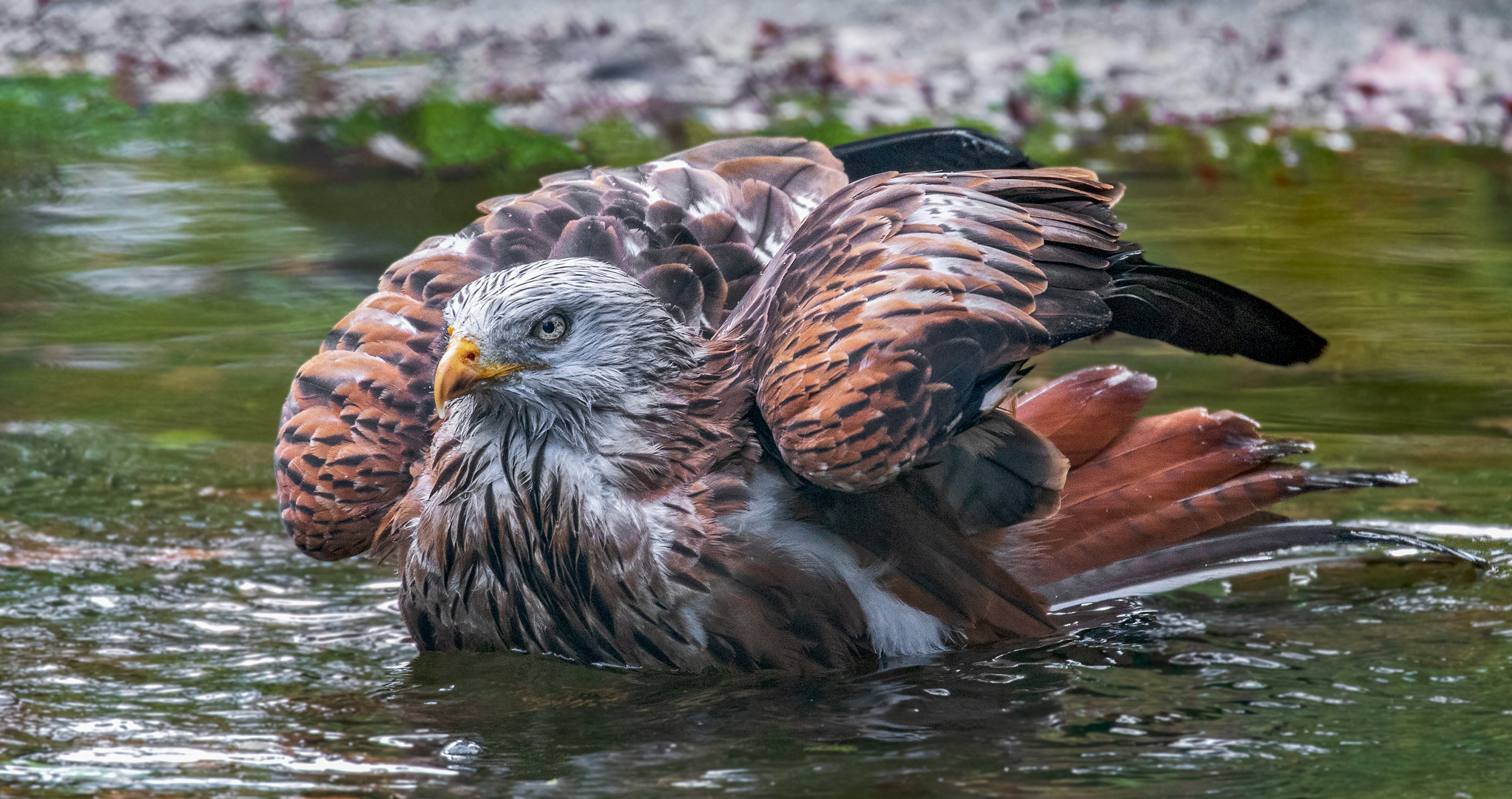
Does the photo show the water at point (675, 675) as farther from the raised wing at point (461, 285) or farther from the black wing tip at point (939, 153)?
the black wing tip at point (939, 153)

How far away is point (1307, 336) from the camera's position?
4.79m

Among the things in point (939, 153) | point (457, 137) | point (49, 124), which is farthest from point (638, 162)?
point (939, 153)

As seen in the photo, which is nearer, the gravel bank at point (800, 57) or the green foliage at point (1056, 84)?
the gravel bank at point (800, 57)

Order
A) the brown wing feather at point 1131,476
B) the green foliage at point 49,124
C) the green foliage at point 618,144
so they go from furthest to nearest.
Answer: the green foliage at point 49,124 < the green foliage at point 618,144 < the brown wing feather at point 1131,476

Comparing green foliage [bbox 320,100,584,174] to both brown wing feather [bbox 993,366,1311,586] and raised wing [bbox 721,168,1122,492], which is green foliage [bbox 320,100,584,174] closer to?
brown wing feather [bbox 993,366,1311,586]

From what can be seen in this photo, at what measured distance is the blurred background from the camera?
4.27 meters

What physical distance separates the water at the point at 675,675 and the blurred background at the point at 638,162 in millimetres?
16

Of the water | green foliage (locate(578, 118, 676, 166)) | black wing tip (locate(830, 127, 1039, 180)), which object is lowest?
the water

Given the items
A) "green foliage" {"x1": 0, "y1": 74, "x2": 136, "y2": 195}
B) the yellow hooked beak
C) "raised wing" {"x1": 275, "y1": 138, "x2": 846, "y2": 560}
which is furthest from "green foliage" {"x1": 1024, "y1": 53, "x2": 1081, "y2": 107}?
the yellow hooked beak

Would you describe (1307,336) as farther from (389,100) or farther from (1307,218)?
(389,100)

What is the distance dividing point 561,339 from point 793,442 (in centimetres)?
67

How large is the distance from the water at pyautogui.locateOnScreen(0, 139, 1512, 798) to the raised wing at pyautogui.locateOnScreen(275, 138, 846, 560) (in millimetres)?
483

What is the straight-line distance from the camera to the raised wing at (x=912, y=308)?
4027 millimetres

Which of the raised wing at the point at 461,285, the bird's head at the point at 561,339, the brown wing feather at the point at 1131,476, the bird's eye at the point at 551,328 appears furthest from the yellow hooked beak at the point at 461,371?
the brown wing feather at the point at 1131,476
